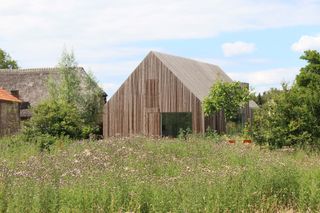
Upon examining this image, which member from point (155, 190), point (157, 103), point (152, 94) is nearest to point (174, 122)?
point (157, 103)

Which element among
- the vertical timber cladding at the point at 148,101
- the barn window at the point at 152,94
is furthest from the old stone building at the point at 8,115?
the barn window at the point at 152,94

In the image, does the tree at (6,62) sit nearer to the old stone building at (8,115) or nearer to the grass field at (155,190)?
the old stone building at (8,115)

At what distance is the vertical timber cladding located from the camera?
36.2 m

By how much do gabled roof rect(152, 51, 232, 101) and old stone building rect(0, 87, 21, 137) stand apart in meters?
12.9

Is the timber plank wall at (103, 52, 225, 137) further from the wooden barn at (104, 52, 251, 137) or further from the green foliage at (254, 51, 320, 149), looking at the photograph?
the green foliage at (254, 51, 320, 149)

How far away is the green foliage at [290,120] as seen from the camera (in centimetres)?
2092

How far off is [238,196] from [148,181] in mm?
1593

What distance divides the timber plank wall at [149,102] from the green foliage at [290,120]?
14.3m

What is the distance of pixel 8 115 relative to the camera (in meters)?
44.4

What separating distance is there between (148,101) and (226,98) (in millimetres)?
4821

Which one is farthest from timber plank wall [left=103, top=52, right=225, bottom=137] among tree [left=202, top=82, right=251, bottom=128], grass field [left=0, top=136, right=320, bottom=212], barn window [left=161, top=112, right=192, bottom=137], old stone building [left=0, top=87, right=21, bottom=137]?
grass field [left=0, top=136, right=320, bottom=212]

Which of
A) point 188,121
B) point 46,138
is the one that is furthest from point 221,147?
point 188,121

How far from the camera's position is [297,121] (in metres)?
21.1

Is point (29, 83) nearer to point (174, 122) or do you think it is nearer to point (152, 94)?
point (152, 94)
